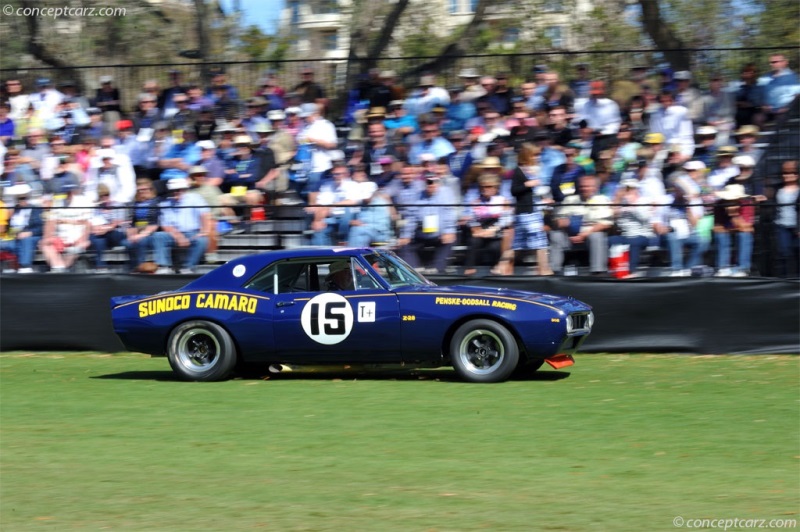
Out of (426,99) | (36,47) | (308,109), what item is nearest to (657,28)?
(426,99)

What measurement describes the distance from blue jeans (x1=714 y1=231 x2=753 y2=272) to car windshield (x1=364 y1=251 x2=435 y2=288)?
11.8 ft

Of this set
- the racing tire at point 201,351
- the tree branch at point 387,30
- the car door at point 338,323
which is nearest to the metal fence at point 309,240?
the car door at point 338,323

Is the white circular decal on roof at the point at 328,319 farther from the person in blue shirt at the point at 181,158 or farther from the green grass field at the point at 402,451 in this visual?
the person in blue shirt at the point at 181,158

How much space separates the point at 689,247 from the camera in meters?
12.3

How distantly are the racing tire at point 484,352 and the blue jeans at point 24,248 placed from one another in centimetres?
622

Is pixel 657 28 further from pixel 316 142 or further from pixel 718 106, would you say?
pixel 316 142

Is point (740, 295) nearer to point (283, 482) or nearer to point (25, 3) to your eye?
point (283, 482)

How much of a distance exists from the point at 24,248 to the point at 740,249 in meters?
8.47

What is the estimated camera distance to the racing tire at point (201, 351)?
10555mm

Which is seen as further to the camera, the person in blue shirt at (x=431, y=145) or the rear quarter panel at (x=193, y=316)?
the person in blue shirt at (x=431, y=145)

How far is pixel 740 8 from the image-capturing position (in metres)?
18.4

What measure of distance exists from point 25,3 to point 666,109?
495 inches

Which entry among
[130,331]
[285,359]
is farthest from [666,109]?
[130,331]

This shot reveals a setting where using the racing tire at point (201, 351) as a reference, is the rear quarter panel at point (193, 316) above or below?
above
